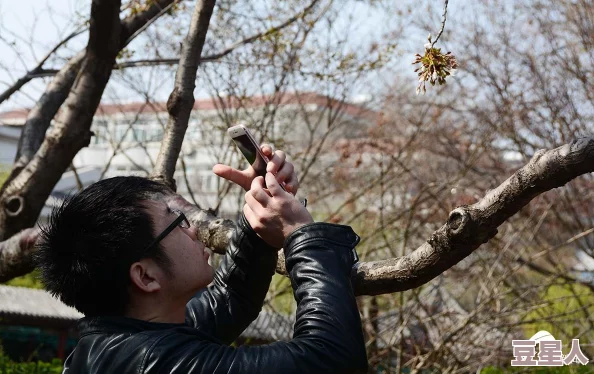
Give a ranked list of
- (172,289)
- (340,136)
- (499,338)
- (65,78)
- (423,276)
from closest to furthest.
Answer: (172,289) < (423,276) < (65,78) < (499,338) < (340,136)

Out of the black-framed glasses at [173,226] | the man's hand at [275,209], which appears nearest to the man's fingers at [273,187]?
the man's hand at [275,209]

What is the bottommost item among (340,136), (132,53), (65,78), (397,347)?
(397,347)

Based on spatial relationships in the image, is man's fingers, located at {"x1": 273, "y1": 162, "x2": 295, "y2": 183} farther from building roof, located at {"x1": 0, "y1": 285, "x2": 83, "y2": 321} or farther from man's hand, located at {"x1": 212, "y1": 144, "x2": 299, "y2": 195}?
building roof, located at {"x1": 0, "y1": 285, "x2": 83, "y2": 321}

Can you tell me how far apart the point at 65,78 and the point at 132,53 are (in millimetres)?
740

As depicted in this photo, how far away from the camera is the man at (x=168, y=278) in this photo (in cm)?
163

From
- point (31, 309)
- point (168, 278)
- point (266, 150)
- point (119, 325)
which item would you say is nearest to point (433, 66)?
point (266, 150)

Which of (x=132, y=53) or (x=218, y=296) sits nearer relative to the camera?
(x=218, y=296)

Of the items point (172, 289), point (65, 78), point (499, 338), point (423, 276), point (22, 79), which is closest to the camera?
point (172, 289)

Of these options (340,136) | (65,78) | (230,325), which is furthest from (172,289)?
(340,136)

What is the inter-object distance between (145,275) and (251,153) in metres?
0.38

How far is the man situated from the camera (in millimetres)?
1629

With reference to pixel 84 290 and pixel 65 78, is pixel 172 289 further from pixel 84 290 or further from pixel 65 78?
pixel 65 78

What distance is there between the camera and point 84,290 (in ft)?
6.01

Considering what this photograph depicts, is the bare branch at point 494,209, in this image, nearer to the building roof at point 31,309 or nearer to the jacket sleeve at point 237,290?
the jacket sleeve at point 237,290
